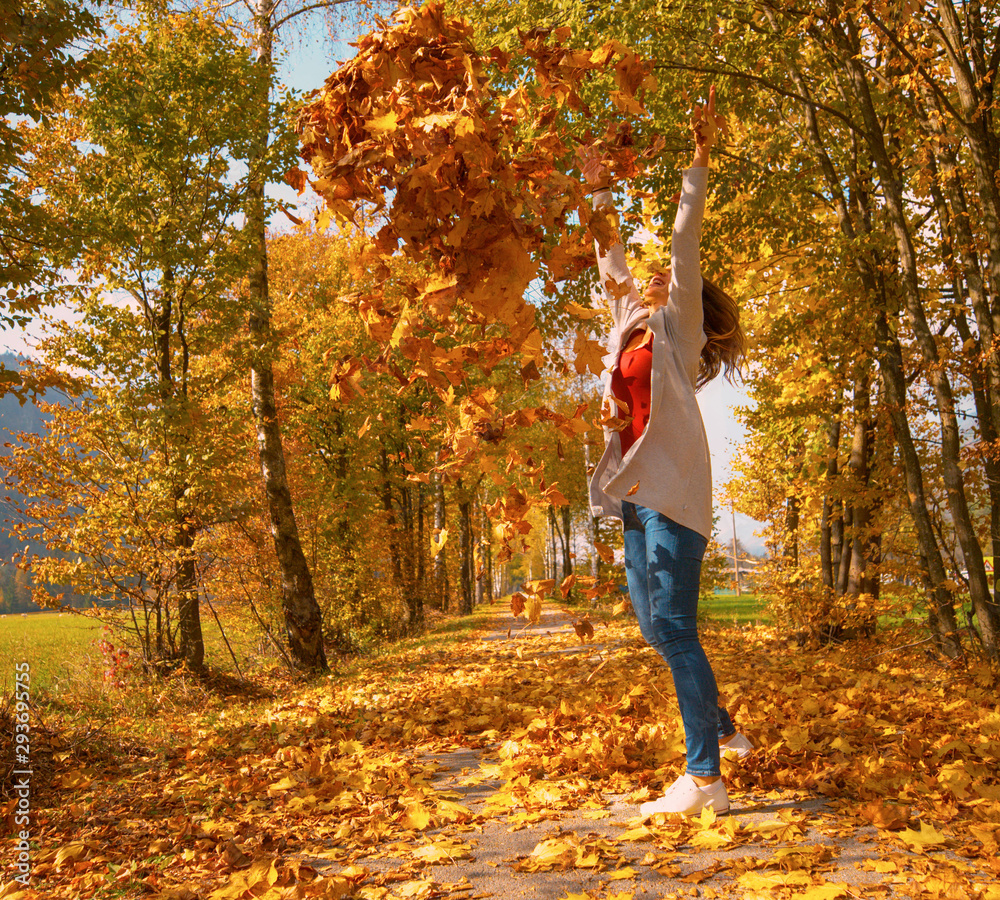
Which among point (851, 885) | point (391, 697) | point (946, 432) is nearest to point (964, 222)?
point (946, 432)

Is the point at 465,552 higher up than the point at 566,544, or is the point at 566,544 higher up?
the point at 465,552

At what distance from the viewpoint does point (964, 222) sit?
569 cm

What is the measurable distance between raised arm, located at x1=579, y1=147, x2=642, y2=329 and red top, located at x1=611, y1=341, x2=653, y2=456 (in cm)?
24

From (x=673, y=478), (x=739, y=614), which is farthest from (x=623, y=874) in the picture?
(x=739, y=614)

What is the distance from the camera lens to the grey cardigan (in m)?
2.53

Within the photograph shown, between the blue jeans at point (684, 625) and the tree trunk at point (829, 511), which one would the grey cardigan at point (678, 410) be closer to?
the blue jeans at point (684, 625)

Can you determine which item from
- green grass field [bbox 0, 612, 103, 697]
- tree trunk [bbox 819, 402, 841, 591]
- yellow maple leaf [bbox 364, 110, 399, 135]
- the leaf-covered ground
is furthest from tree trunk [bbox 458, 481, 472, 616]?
yellow maple leaf [bbox 364, 110, 399, 135]

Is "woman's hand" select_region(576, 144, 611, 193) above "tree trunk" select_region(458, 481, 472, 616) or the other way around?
above

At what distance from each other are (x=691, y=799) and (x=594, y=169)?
2261mm

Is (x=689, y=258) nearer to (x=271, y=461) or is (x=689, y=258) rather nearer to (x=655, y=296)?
(x=655, y=296)

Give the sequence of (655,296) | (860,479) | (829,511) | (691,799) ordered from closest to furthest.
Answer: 1. (691,799)
2. (655,296)
3. (860,479)
4. (829,511)

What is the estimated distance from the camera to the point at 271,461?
898cm

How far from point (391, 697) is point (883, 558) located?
5.62 m

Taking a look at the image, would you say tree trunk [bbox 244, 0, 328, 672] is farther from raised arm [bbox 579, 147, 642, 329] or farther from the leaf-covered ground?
raised arm [bbox 579, 147, 642, 329]
